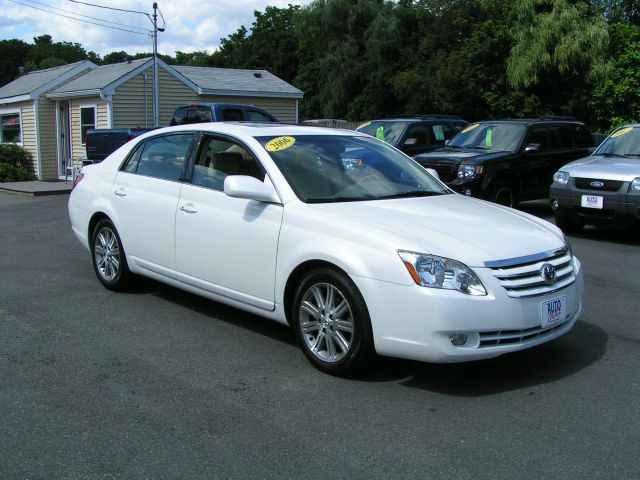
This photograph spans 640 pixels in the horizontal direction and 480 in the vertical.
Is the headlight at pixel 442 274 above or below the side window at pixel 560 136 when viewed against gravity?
below

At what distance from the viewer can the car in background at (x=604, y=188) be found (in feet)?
30.0

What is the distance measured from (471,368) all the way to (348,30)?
49.3 meters

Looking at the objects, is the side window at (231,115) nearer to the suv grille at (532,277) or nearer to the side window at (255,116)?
the side window at (255,116)

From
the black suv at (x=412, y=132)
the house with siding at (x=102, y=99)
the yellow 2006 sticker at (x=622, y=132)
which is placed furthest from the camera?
the house with siding at (x=102, y=99)

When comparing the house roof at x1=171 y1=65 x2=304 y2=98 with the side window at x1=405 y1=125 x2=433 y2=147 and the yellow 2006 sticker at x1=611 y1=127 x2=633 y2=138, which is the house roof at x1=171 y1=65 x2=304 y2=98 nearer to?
the side window at x1=405 y1=125 x2=433 y2=147

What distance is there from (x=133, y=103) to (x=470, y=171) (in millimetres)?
14325

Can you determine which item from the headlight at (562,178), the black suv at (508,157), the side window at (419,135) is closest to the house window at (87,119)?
the side window at (419,135)

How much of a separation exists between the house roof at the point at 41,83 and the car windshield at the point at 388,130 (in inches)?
567

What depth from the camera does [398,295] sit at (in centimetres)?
408

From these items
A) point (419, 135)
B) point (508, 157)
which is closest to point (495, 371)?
point (508, 157)

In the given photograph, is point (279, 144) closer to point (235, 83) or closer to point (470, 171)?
point (470, 171)

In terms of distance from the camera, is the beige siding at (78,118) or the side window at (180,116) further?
the beige siding at (78,118)

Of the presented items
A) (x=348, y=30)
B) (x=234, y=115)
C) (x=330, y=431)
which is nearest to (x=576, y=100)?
(x=234, y=115)

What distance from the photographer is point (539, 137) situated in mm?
12352
